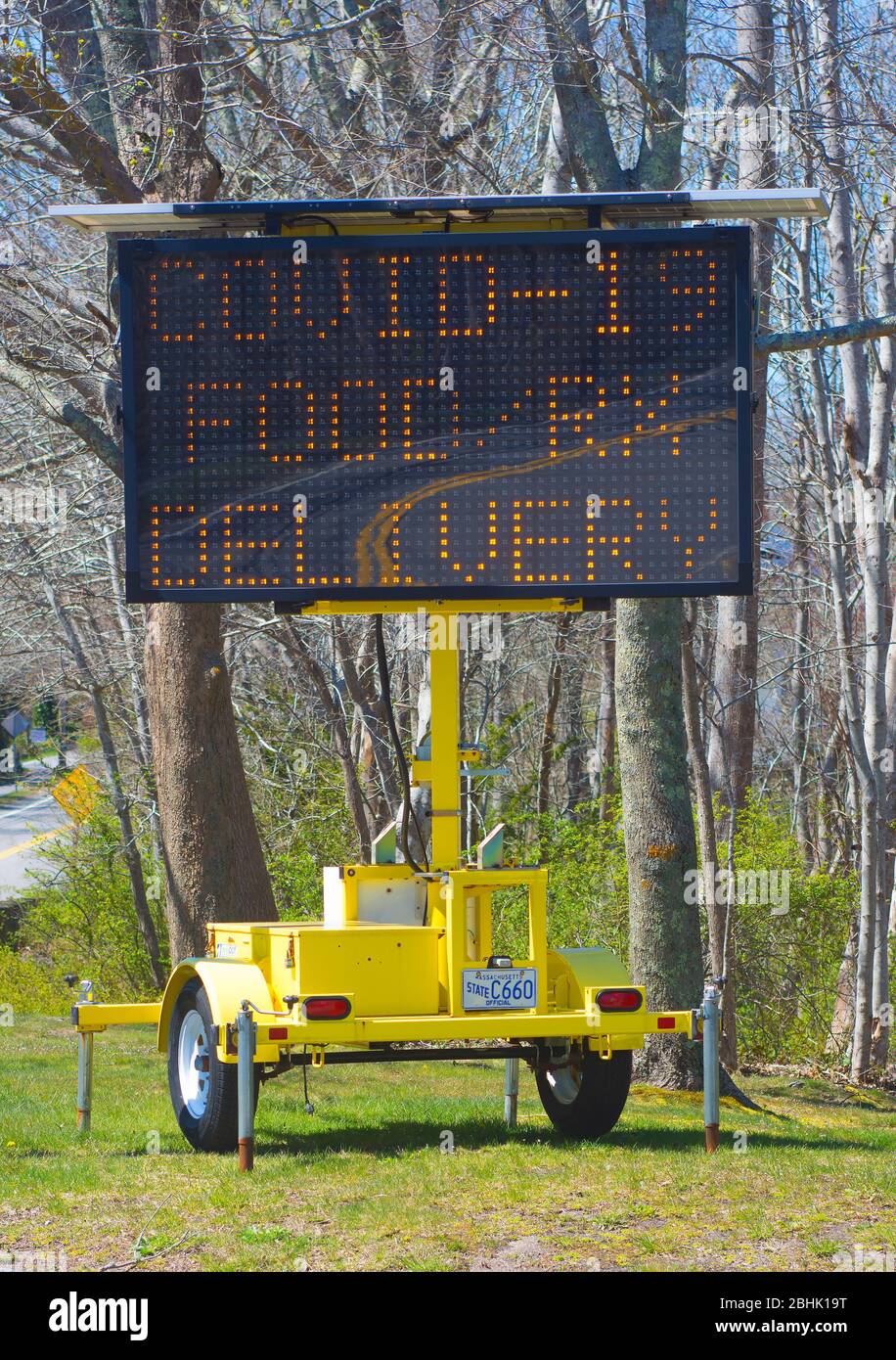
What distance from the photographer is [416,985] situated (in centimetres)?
736

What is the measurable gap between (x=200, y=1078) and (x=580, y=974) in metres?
1.87

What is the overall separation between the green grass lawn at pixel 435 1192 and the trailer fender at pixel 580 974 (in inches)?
27.7

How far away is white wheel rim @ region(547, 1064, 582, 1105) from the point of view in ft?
27.0

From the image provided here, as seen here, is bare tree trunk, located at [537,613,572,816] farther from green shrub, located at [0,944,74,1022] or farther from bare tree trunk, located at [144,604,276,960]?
bare tree trunk, located at [144,604,276,960]

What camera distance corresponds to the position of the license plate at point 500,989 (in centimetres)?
732

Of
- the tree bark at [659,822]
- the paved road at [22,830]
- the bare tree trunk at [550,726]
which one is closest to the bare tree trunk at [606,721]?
the bare tree trunk at [550,726]

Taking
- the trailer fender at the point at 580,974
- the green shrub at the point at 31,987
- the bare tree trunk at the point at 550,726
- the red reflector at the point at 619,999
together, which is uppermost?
the bare tree trunk at the point at 550,726

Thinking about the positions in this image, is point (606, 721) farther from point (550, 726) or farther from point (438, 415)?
point (438, 415)

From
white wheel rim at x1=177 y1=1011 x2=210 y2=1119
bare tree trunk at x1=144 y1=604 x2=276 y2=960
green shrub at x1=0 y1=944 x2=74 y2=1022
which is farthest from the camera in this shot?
green shrub at x1=0 y1=944 x2=74 y2=1022

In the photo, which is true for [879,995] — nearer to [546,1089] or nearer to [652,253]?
[546,1089]

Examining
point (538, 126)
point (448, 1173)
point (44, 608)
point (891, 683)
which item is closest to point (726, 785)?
point (891, 683)

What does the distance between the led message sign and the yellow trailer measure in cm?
31

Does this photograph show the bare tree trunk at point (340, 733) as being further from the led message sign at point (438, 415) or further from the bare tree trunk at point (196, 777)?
the led message sign at point (438, 415)

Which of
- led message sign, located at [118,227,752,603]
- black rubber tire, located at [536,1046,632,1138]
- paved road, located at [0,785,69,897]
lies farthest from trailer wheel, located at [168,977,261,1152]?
paved road, located at [0,785,69,897]
